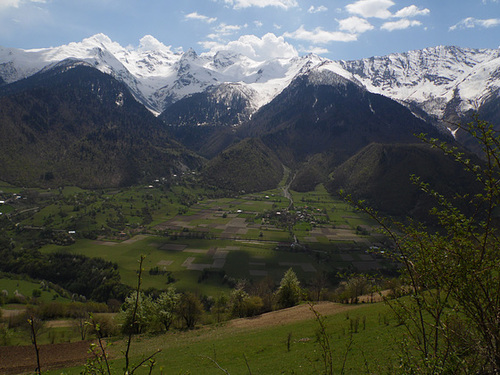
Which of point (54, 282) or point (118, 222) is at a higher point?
point (118, 222)

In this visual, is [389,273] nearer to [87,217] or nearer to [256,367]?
[256,367]

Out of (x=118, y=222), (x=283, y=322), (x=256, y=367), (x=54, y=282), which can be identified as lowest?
(x=54, y=282)

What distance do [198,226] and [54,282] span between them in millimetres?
72010

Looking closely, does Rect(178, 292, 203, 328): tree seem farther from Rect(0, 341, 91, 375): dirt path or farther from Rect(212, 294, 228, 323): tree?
Rect(0, 341, 91, 375): dirt path

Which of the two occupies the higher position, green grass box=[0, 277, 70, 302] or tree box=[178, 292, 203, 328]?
tree box=[178, 292, 203, 328]

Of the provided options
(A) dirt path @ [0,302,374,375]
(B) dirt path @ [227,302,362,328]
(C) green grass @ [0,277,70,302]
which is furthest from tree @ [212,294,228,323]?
(C) green grass @ [0,277,70,302]

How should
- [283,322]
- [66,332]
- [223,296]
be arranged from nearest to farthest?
[283,322] < [66,332] < [223,296]

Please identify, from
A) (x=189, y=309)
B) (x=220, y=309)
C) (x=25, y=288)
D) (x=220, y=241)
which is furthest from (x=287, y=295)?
(x=25, y=288)

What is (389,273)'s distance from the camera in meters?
108

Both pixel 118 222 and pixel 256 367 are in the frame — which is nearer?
pixel 256 367

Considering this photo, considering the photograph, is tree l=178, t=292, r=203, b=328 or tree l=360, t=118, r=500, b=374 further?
tree l=178, t=292, r=203, b=328

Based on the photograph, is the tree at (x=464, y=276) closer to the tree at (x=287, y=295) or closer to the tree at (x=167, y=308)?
the tree at (x=167, y=308)

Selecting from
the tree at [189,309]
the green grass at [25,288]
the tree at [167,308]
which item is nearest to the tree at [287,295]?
the tree at [189,309]

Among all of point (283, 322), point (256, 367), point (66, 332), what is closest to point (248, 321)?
point (283, 322)
